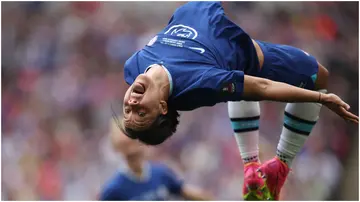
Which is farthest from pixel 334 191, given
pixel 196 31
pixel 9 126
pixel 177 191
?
pixel 196 31

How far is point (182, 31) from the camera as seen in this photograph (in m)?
A: 4.68

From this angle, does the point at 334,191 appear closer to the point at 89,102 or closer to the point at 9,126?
the point at 89,102

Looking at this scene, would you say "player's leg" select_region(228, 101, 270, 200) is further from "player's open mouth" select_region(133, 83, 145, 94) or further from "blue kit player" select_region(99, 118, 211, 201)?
"blue kit player" select_region(99, 118, 211, 201)

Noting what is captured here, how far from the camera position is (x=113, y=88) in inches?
353

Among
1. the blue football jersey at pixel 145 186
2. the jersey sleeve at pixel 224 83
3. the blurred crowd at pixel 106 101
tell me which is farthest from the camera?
the blurred crowd at pixel 106 101

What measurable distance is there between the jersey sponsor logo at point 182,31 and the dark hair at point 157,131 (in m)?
0.46

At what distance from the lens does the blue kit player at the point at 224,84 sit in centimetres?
428

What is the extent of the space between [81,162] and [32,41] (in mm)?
1733

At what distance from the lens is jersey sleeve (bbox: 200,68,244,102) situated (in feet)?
13.9

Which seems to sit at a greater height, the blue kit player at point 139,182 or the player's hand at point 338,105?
the player's hand at point 338,105

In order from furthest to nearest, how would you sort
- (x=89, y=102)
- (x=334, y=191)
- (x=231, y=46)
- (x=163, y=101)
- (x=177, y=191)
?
1. (x=89, y=102)
2. (x=334, y=191)
3. (x=177, y=191)
4. (x=231, y=46)
5. (x=163, y=101)

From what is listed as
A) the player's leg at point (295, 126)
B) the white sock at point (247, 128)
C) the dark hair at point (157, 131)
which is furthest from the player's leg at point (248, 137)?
the dark hair at point (157, 131)

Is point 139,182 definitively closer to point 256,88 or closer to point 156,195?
point 156,195

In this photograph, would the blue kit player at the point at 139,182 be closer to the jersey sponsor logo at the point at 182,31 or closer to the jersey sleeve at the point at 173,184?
the jersey sleeve at the point at 173,184
